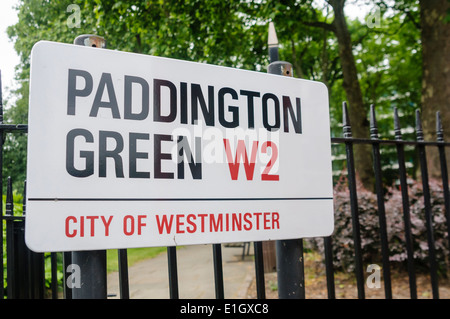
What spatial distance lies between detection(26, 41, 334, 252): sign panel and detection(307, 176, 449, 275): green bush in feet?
12.3

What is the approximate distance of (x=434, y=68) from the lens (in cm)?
583

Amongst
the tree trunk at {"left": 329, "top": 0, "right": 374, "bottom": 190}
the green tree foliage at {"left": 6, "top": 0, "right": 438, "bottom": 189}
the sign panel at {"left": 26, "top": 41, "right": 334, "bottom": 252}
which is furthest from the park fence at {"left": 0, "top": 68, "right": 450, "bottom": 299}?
the tree trunk at {"left": 329, "top": 0, "right": 374, "bottom": 190}

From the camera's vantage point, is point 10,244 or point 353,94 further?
point 353,94

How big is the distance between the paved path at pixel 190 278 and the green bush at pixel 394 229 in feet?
5.19

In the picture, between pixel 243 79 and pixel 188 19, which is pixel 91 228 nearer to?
pixel 243 79

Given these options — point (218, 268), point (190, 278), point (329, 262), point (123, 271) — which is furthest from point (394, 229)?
point (123, 271)

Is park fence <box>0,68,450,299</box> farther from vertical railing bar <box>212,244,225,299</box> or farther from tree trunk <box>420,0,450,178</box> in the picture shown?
tree trunk <box>420,0,450,178</box>

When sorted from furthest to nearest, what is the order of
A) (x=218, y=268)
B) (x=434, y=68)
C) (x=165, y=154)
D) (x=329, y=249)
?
1. (x=434, y=68)
2. (x=329, y=249)
3. (x=218, y=268)
4. (x=165, y=154)

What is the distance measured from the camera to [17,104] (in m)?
2.33

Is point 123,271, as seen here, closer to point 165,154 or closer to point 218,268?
point 218,268

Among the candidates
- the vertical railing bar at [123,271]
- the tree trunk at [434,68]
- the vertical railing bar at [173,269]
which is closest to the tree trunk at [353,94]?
the tree trunk at [434,68]

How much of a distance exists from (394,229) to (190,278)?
11.5ft
